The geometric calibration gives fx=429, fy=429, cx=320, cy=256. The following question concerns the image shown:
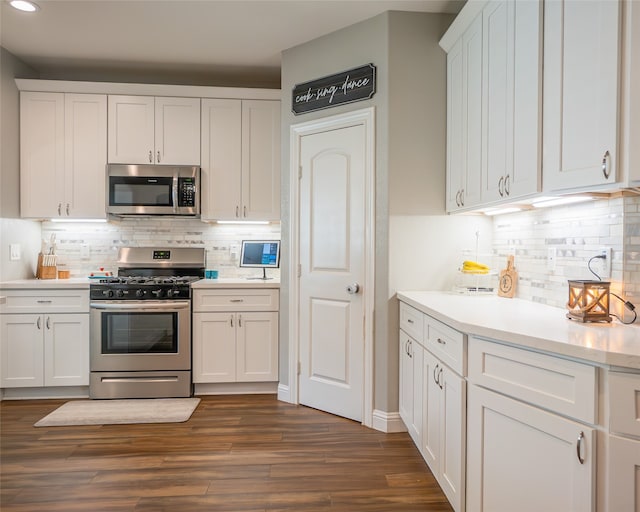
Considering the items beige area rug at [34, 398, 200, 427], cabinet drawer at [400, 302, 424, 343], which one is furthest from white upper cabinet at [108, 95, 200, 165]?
cabinet drawer at [400, 302, 424, 343]

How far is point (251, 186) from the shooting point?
380 cm

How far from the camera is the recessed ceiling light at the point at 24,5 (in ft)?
9.17

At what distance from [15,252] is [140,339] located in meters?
1.33

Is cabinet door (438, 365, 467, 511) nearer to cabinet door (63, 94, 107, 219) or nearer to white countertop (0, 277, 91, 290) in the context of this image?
white countertop (0, 277, 91, 290)

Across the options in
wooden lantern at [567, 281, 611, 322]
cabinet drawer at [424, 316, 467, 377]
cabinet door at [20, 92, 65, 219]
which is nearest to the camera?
wooden lantern at [567, 281, 611, 322]

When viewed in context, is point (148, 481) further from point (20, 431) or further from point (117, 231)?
point (117, 231)

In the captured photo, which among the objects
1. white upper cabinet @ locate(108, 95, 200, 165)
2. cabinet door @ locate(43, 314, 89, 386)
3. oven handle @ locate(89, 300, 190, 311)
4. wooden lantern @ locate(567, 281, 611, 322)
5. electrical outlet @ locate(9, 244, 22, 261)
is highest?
white upper cabinet @ locate(108, 95, 200, 165)

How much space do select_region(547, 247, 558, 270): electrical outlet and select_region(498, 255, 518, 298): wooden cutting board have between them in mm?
309

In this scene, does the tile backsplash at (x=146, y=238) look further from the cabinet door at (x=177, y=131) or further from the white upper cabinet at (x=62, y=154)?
the cabinet door at (x=177, y=131)

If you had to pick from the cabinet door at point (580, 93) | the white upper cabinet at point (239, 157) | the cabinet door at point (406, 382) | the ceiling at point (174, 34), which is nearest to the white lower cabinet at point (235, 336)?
the white upper cabinet at point (239, 157)

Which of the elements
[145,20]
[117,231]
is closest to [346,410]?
[117,231]

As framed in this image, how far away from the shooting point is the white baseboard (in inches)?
111

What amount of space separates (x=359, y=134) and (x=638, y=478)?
238cm

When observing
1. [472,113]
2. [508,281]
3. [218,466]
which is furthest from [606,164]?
[218,466]
